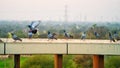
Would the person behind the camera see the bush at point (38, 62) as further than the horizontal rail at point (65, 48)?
Yes

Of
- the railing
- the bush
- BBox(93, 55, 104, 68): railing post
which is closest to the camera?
the railing

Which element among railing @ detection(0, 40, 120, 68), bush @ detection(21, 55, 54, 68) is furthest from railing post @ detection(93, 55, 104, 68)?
bush @ detection(21, 55, 54, 68)

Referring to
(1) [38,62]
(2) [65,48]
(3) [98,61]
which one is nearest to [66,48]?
(2) [65,48]

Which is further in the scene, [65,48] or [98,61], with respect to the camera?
[98,61]

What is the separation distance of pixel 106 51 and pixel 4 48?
12.0ft

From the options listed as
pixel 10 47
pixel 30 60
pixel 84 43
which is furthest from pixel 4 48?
pixel 30 60

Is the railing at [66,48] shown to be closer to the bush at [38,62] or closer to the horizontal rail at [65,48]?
the horizontal rail at [65,48]

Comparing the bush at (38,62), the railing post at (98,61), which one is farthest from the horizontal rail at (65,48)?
the bush at (38,62)

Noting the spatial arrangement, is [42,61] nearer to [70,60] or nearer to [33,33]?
[70,60]

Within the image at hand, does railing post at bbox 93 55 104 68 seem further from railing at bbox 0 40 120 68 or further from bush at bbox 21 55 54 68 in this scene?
bush at bbox 21 55 54 68

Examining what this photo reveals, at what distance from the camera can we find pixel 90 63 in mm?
23203

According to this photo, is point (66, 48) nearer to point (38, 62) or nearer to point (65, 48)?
point (65, 48)

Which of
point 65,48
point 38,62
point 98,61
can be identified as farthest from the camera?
point 38,62

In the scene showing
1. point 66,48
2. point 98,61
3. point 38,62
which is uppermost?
point 66,48
